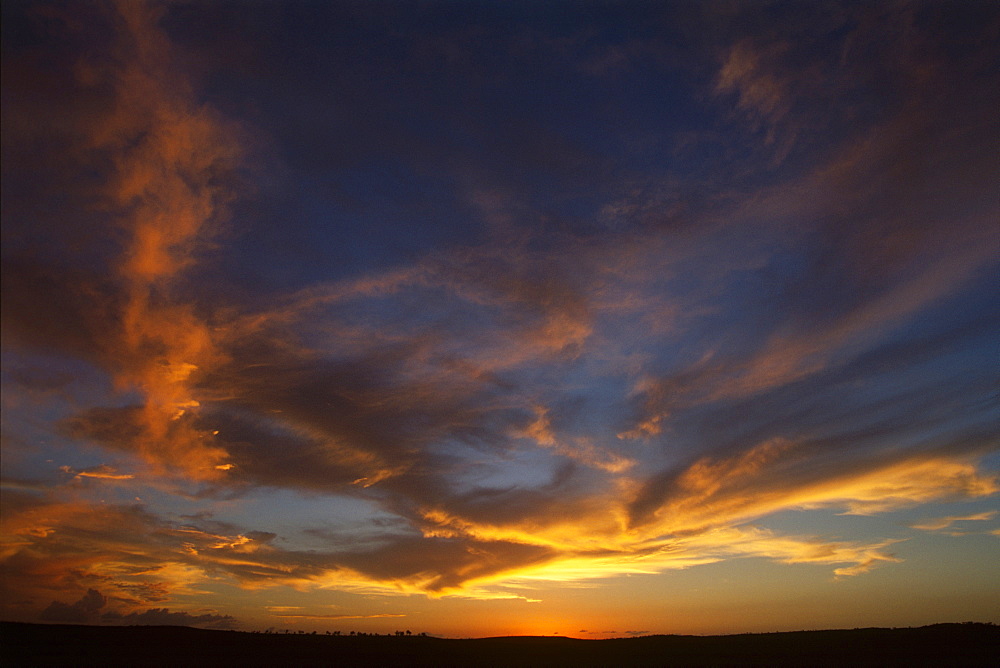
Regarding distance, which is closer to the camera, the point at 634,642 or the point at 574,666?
the point at 574,666

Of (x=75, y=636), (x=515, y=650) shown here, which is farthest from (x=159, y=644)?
(x=515, y=650)

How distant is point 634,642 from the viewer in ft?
389

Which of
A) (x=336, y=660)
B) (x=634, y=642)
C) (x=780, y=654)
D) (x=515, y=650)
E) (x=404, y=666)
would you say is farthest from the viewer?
(x=634, y=642)

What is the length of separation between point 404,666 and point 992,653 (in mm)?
83228

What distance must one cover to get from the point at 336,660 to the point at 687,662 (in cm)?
5164

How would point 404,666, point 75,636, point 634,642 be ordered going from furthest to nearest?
point 634,642 → point 75,636 → point 404,666

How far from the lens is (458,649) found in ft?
351

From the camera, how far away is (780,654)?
9144cm

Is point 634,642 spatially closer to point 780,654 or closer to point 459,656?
point 780,654

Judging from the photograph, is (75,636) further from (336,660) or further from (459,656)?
(459,656)

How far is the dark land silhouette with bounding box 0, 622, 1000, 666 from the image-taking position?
81163 millimetres

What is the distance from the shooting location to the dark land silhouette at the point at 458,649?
8116cm

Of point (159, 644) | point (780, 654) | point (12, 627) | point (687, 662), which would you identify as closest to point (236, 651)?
point (159, 644)

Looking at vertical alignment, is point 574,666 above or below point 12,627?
below
